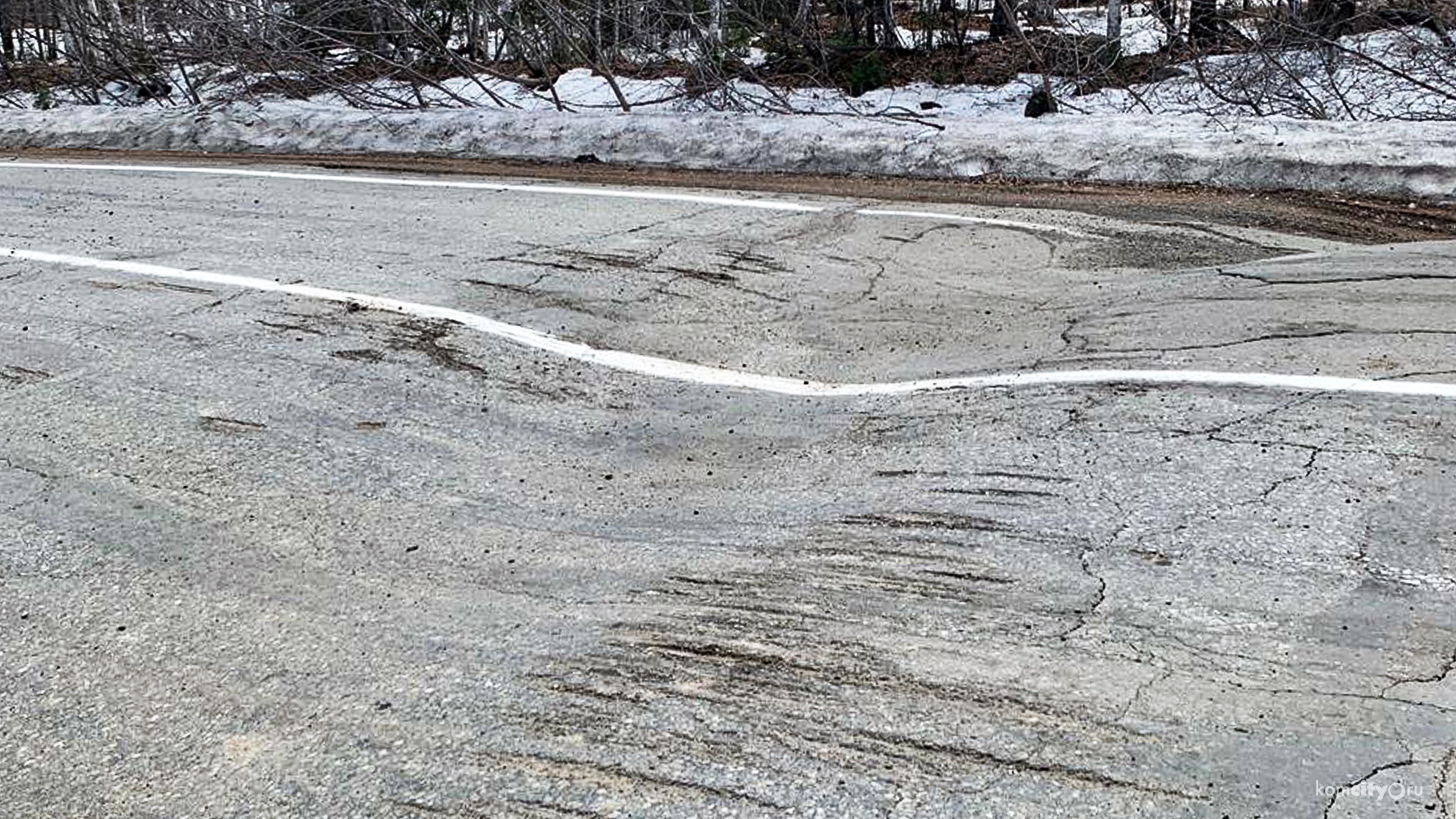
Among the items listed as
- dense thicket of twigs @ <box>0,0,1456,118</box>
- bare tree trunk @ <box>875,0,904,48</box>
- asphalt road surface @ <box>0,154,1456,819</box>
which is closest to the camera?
asphalt road surface @ <box>0,154,1456,819</box>

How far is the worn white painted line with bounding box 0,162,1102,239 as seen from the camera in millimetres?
9227

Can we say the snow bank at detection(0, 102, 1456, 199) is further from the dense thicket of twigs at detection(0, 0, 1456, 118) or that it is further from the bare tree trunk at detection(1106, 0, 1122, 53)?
the bare tree trunk at detection(1106, 0, 1122, 53)

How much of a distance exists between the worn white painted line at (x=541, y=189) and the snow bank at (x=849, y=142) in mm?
1537

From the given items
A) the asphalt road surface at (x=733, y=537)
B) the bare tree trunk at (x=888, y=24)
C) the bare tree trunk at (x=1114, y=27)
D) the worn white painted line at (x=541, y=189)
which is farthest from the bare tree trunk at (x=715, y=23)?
the asphalt road surface at (x=733, y=537)

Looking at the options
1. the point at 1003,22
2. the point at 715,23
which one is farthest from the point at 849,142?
the point at 1003,22

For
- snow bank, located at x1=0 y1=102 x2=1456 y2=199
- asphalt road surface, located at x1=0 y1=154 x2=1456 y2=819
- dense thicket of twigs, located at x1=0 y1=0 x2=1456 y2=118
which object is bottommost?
asphalt road surface, located at x1=0 y1=154 x2=1456 y2=819

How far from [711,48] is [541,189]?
16.6ft

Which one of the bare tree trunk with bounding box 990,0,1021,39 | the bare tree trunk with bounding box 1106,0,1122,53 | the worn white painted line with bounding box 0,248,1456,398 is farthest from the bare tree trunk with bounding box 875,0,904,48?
the worn white painted line with bounding box 0,248,1456,398

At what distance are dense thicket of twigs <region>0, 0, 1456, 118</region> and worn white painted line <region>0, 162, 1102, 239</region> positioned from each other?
131 inches

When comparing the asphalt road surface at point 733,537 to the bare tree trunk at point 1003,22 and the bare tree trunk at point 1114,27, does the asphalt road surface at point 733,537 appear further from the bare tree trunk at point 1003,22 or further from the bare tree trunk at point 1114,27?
the bare tree trunk at point 1114,27

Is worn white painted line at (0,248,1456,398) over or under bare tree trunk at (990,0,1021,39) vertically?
under

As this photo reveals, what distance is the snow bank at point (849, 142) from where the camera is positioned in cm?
986

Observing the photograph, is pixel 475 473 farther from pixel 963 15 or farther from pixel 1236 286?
pixel 963 15

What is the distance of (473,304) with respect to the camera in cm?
753
